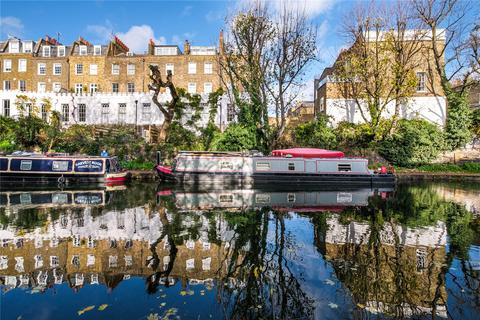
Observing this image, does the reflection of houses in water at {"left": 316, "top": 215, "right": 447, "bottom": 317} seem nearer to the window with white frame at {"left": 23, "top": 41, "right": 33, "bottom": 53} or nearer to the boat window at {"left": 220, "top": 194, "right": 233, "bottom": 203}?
the boat window at {"left": 220, "top": 194, "right": 233, "bottom": 203}

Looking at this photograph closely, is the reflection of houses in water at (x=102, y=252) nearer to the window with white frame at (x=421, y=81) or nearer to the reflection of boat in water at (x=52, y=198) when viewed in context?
the reflection of boat in water at (x=52, y=198)

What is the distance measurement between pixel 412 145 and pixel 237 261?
23.4m

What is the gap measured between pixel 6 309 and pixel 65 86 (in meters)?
38.2

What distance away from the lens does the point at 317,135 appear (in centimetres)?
2627

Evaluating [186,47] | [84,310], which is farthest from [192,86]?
[84,310]

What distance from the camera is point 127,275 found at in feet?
20.2

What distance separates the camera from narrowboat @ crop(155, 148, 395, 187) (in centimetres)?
1866

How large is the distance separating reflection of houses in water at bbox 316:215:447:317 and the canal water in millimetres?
26

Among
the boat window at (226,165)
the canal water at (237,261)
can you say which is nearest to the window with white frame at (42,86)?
the boat window at (226,165)

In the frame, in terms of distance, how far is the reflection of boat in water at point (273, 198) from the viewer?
12627 mm

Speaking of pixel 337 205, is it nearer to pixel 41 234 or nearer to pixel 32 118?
pixel 41 234

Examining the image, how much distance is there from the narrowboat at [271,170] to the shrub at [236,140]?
4399 mm

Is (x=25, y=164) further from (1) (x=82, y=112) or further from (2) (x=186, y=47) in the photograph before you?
(2) (x=186, y=47)

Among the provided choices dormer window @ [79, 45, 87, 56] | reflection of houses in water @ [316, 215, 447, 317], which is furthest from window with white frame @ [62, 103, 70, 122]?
reflection of houses in water @ [316, 215, 447, 317]
